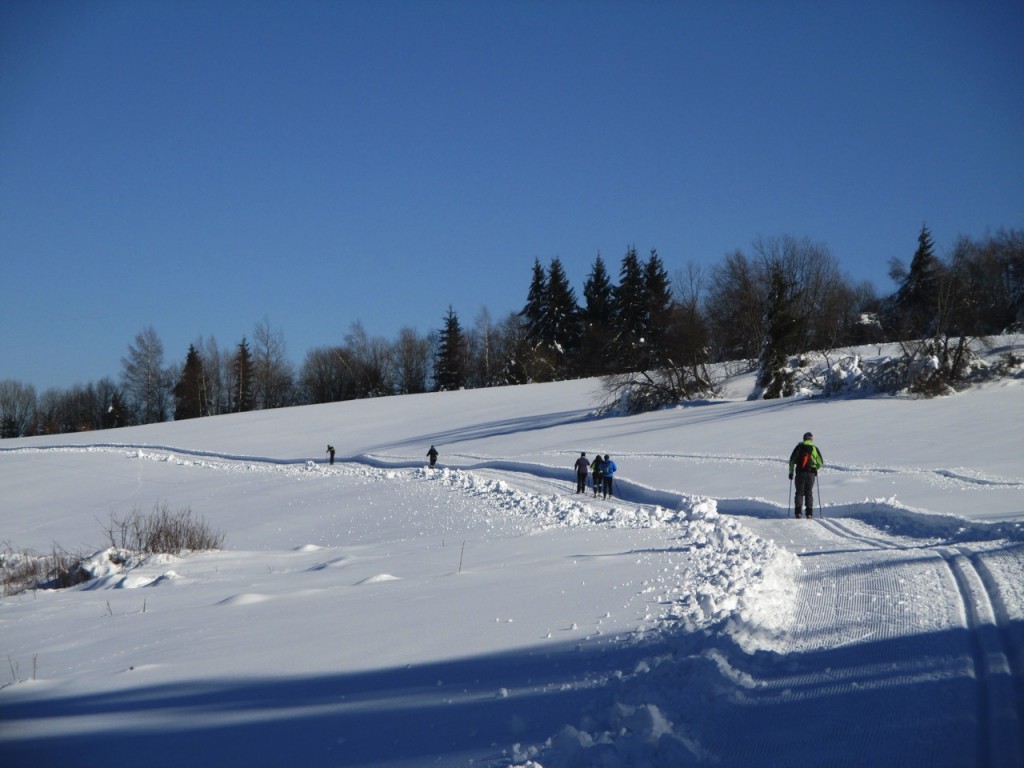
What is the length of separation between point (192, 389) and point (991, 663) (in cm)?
8860

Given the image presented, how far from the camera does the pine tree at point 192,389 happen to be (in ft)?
276

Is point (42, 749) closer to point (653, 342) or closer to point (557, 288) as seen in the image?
point (653, 342)

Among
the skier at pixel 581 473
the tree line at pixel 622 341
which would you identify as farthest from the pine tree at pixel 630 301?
the skier at pixel 581 473

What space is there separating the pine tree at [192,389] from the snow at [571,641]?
7197cm

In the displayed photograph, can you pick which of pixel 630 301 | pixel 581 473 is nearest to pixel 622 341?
pixel 630 301

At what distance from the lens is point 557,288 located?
7344cm

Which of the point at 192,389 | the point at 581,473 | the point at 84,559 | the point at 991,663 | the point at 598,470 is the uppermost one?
the point at 192,389

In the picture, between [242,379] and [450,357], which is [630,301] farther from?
[242,379]

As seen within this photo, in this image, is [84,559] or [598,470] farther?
[598,470]

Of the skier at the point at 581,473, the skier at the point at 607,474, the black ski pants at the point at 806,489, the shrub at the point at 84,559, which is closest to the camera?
the shrub at the point at 84,559

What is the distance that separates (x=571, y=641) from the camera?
19.4 feet

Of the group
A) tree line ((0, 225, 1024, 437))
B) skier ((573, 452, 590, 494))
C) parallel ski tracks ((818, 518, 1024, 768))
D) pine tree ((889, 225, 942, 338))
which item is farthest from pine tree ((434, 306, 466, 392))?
parallel ski tracks ((818, 518, 1024, 768))

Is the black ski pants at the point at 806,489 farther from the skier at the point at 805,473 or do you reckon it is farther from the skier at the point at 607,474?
the skier at the point at 607,474

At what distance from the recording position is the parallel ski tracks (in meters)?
3.78
